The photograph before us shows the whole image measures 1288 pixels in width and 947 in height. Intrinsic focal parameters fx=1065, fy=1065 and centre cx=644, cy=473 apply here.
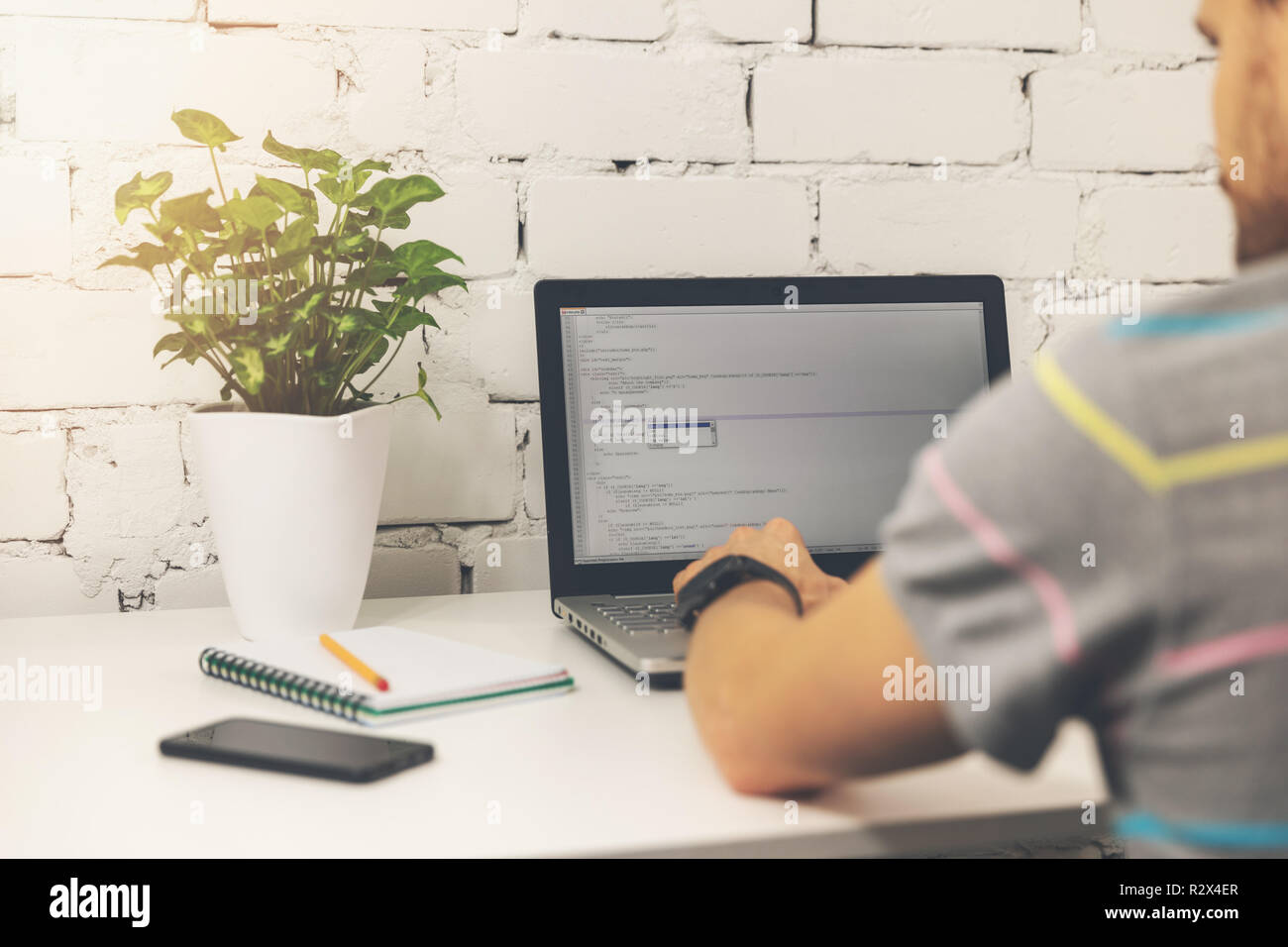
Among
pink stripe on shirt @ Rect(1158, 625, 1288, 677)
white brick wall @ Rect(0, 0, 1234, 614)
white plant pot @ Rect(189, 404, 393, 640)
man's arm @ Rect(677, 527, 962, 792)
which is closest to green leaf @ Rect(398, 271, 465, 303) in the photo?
white plant pot @ Rect(189, 404, 393, 640)

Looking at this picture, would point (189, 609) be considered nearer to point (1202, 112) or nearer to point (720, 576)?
point (720, 576)

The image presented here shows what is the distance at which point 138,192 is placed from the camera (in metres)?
0.85

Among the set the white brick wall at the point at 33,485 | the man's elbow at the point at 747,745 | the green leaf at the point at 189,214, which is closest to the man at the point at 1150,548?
the man's elbow at the point at 747,745

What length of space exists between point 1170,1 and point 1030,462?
3.82 feet

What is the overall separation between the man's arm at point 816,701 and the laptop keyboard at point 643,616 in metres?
0.21

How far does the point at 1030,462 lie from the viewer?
38cm

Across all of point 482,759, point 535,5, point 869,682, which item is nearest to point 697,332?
point 535,5

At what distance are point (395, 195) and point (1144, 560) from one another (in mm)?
717

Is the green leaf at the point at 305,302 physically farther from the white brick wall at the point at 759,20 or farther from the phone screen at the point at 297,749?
the white brick wall at the point at 759,20

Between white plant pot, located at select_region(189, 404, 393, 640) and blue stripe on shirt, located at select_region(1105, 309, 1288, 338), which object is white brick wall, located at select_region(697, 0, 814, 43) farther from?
blue stripe on shirt, located at select_region(1105, 309, 1288, 338)

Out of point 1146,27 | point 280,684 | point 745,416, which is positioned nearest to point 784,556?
point 745,416

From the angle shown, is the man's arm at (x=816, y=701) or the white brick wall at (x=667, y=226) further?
the white brick wall at (x=667, y=226)

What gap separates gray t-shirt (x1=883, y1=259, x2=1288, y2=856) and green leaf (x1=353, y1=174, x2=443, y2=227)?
618 millimetres

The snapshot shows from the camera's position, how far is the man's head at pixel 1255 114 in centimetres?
42
